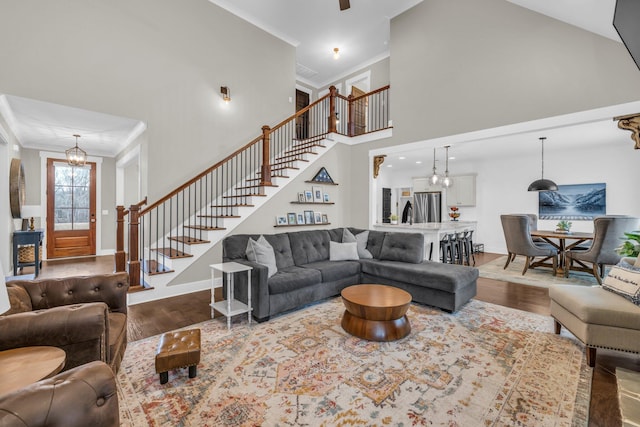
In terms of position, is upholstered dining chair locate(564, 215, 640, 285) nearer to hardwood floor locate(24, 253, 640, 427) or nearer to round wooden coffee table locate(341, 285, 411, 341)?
hardwood floor locate(24, 253, 640, 427)

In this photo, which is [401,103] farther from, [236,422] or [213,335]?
[236,422]

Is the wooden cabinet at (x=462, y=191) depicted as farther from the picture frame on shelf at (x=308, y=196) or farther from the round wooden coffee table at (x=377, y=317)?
the round wooden coffee table at (x=377, y=317)

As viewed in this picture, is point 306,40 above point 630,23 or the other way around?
above

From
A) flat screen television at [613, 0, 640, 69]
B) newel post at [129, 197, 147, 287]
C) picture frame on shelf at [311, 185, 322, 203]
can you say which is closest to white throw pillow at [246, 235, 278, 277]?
newel post at [129, 197, 147, 287]

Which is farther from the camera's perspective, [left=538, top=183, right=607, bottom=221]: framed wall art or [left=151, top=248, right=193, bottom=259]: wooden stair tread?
[left=538, top=183, right=607, bottom=221]: framed wall art

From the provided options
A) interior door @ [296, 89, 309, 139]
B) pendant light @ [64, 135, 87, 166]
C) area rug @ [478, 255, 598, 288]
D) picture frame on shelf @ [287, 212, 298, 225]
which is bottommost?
area rug @ [478, 255, 598, 288]

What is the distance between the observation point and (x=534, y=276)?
5.35m

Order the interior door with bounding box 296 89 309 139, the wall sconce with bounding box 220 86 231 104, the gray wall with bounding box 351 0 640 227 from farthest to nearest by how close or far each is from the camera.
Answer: the interior door with bounding box 296 89 309 139 → the wall sconce with bounding box 220 86 231 104 → the gray wall with bounding box 351 0 640 227

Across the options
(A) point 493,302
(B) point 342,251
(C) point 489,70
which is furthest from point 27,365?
(C) point 489,70

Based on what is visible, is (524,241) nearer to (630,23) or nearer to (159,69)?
(630,23)

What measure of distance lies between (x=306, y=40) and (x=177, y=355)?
719 cm

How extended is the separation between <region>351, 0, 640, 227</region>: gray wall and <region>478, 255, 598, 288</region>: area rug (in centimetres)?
271

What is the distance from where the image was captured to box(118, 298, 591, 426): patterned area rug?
1.77 metres

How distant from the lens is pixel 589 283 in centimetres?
483
